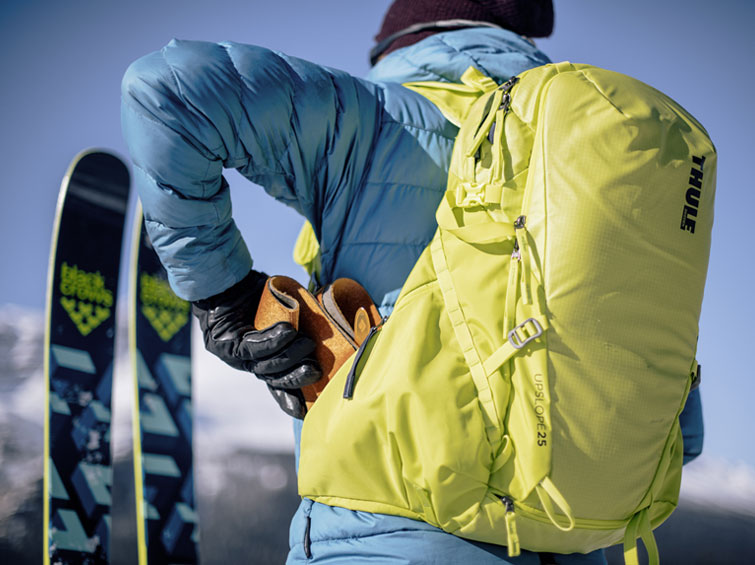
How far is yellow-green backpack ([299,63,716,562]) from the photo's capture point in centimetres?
69

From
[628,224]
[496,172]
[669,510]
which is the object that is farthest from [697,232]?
[669,510]

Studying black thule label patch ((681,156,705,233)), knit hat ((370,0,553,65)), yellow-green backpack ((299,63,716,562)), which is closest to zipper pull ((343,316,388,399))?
yellow-green backpack ((299,63,716,562))

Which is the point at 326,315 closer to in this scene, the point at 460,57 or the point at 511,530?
the point at 511,530

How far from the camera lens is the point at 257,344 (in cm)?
89

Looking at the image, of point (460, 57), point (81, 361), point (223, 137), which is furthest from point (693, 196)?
point (81, 361)

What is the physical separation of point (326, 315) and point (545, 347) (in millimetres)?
311

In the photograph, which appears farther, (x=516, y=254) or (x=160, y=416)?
(x=160, y=416)

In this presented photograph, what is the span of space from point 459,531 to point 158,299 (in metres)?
3.21

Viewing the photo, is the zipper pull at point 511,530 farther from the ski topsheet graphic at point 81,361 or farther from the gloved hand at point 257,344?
the ski topsheet graphic at point 81,361

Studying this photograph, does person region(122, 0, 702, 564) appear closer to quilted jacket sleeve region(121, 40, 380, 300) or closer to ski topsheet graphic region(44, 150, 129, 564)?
quilted jacket sleeve region(121, 40, 380, 300)

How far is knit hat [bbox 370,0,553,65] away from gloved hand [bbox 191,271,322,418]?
1.80 feet

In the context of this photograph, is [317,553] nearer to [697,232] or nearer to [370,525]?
[370,525]

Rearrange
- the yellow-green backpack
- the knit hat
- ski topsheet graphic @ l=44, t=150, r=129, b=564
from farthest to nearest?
ski topsheet graphic @ l=44, t=150, r=129, b=564 < the knit hat < the yellow-green backpack

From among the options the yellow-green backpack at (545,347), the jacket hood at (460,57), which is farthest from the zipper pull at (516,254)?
the jacket hood at (460,57)
